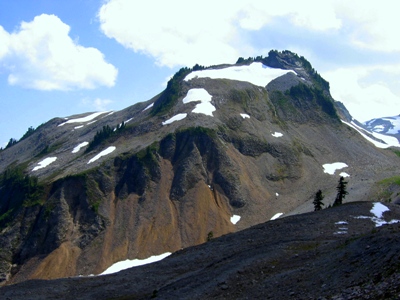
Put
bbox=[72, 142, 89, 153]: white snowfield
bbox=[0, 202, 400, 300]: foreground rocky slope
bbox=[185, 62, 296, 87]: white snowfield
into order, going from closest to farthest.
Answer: bbox=[0, 202, 400, 300]: foreground rocky slope → bbox=[72, 142, 89, 153]: white snowfield → bbox=[185, 62, 296, 87]: white snowfield

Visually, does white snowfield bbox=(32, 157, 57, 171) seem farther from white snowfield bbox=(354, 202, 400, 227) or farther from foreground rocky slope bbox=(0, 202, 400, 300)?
white snowfield bbox=(354, 202, 400, 227)

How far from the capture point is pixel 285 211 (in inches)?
4291

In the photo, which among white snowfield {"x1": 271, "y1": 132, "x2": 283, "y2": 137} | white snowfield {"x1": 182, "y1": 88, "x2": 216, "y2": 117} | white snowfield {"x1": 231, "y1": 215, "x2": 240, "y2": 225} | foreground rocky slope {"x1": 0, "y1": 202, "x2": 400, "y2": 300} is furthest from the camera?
white snowfield {"x1": 182, "y1": 88, "x2": 216, "y2": 117}

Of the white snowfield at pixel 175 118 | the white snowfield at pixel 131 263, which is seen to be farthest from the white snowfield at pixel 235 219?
the white snowfield at pixel 175 118

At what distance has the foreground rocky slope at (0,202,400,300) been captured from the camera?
28.0 meters

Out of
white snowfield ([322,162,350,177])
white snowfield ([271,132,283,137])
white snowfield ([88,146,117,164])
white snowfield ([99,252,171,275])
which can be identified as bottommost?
white snowfield ([99,252,171,275])

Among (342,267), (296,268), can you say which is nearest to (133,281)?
(296,268)

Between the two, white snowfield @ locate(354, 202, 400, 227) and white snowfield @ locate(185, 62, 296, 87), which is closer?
white snowfield @ locate(354, 202, 400, 227)

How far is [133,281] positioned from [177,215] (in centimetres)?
6171

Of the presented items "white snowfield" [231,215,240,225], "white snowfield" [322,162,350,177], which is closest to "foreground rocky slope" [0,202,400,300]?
"white snowfield" [231,215,240,225]

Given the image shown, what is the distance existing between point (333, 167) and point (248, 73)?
56.6 m

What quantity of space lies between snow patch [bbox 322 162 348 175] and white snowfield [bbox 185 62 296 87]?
43393 millimetres

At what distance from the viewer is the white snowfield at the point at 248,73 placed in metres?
161

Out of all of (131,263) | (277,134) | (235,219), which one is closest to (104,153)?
(235,219)
